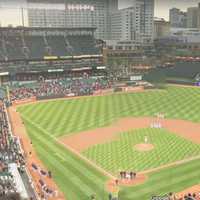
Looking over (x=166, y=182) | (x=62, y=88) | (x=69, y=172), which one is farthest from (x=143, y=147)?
(x=62, y=88)

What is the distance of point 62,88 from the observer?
70.0 metres

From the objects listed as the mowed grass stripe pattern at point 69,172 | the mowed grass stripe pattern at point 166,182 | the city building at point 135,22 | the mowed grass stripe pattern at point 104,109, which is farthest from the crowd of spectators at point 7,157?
Answer: the city building at point 135,22

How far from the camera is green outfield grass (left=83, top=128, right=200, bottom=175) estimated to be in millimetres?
29594

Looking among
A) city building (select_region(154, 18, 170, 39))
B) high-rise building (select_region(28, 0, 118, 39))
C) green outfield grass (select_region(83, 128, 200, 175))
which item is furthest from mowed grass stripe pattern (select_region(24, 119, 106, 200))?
city building (select_region(154, 18, 170, 39))

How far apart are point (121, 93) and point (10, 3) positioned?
168ft

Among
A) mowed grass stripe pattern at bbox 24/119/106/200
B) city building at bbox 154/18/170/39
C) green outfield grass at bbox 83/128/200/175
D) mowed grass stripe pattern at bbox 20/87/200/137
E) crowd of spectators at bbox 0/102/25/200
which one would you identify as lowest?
mowed grass stripe pattern at bbox 24/119/106/200

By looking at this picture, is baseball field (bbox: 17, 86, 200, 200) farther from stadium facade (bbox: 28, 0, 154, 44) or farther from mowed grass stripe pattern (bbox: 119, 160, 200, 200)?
stadium facade (bbox: 28, 0, 154, 44)

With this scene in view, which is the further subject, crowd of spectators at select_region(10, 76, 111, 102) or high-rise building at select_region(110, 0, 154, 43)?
high-rise building at select_region(110, 0, 154, 43)

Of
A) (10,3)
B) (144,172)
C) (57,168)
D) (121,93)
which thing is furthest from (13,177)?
(10,3)

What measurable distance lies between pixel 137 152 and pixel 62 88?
40.2m

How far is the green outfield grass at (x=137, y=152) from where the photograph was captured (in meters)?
29.6

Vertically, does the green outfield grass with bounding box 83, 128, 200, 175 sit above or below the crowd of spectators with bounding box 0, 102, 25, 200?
below

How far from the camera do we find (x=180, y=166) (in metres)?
28.8

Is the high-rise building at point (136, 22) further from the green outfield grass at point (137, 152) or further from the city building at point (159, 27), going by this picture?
the green outfield grass at point (137, 152)
